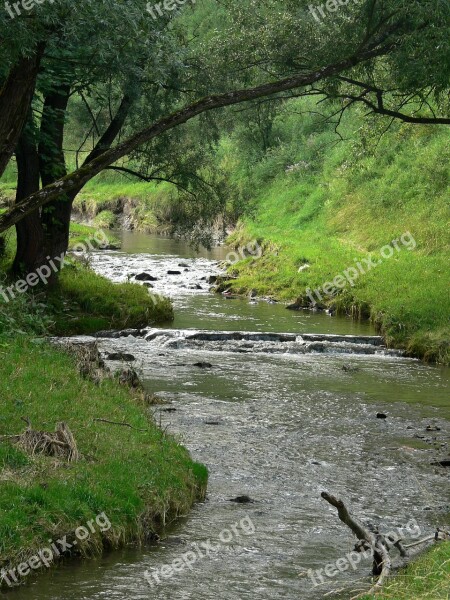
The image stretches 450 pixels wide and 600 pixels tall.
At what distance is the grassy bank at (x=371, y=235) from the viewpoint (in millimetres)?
25406

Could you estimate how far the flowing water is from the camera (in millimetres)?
9188

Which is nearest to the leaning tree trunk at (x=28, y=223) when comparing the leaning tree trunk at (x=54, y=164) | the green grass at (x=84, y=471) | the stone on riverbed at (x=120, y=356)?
the leaning tree trunk at (x=54, y=164)

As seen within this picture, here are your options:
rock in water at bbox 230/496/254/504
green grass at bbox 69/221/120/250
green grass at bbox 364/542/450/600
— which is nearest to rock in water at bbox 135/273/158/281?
green grass at bbox 69/221/120/250

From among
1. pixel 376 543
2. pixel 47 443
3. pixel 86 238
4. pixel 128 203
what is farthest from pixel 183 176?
pixel 128 203

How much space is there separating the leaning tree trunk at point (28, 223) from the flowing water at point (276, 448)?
3416mm

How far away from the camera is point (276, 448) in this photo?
1419 cm

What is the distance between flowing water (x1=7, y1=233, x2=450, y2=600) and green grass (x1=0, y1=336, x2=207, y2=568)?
0.34 meters

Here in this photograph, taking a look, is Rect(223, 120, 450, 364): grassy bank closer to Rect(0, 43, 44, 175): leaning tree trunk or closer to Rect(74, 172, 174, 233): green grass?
Rect(74, 172, 174, 233): green grass

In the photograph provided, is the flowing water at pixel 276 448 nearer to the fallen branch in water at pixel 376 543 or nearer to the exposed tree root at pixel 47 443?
the fallen branch in water at pixel 376 543

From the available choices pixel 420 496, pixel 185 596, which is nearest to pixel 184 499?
pixel 185 596

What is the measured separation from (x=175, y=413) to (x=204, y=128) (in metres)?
12.5

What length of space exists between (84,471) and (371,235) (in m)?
28.7

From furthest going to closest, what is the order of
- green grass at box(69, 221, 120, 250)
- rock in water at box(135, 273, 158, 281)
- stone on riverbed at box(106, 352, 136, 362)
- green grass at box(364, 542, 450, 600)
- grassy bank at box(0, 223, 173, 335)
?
green grass at box(69, 221, 120, 250)
rock in water at box(135, 273, 158, 281)
grassy bank at box(0, 223, 173, 335)
stone on riverbed at box(106, 352, 136, 362)
green grass at box(364, 542, 450, 600)

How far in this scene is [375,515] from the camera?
11.2 m
